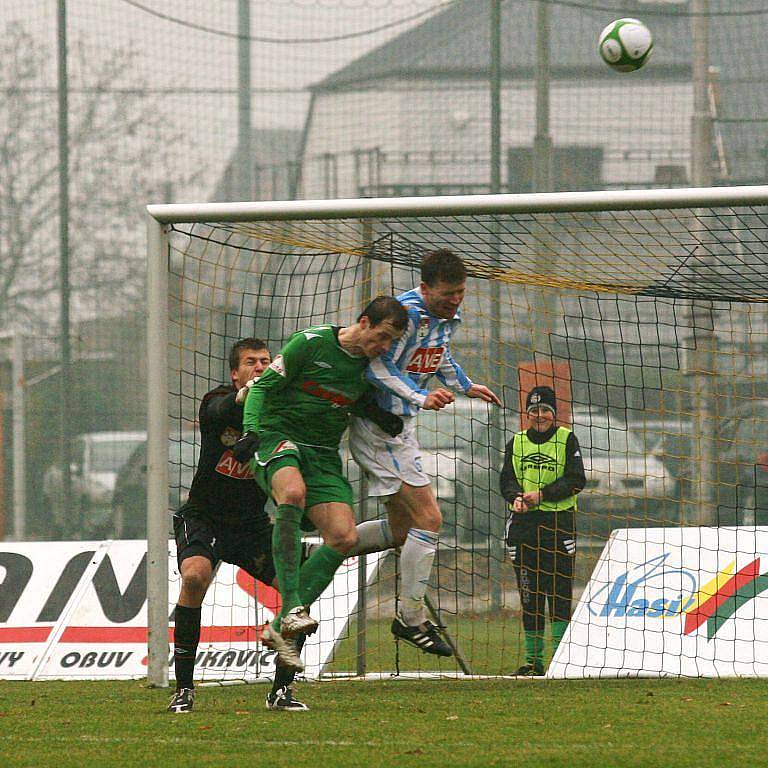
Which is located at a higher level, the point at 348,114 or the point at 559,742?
the point at 348,114

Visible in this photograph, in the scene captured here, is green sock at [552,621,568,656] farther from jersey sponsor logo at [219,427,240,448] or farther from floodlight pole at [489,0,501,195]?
floodlight pole at [489,0,501,195]

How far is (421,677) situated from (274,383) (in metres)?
2.61

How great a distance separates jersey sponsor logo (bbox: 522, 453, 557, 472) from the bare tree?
239 inches

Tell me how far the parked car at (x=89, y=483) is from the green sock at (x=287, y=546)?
7200mm

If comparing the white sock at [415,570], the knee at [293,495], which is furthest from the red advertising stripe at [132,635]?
the knee at [293,495]

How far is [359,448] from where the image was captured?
7047 mm

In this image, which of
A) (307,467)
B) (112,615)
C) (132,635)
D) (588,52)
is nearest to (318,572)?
(307,467)

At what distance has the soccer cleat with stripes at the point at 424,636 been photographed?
6.82 m

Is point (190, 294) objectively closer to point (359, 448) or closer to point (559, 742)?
point (359, 448)

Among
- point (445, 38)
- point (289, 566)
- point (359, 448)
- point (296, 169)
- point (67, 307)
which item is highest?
point (445, 38)

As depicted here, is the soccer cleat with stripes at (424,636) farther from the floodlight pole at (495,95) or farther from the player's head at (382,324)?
the floodlight pole at (495,95)

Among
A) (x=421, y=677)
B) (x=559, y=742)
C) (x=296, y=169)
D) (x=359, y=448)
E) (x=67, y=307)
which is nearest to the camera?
(x=559, y=742)

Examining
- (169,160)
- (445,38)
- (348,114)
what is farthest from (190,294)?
(445,38)

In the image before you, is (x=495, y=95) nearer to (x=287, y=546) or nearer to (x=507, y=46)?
(x=507, y=46)
